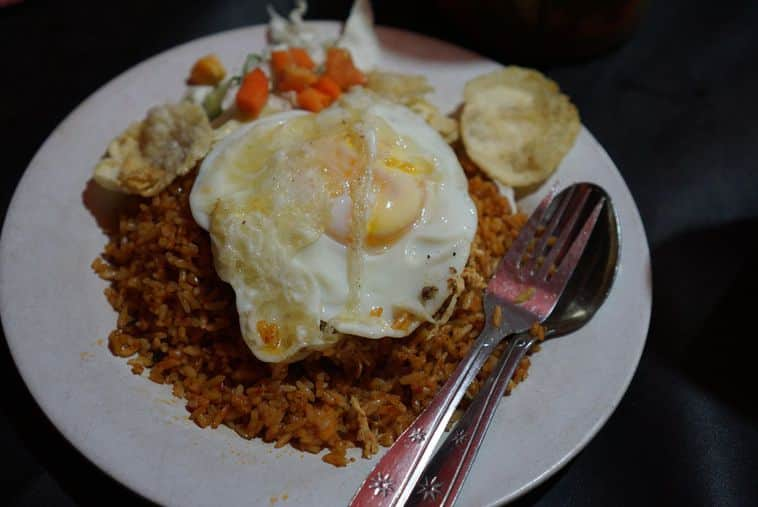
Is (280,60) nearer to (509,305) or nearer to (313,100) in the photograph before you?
(313,100)

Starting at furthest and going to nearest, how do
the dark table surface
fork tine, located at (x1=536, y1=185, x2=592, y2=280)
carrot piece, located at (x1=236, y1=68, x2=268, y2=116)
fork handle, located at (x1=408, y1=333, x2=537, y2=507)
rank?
carrot piece, located at (x1=236, y1=68, x2=268, y2=116) → fork tine, located at (x1=536, y1=185, x2=592, y2=280) → the dark table surface → fork handle, located at (x1=408, y1=333, x2=537, y2=507)

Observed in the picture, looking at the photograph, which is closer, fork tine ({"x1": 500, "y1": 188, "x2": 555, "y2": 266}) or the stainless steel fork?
the stainless steel fork

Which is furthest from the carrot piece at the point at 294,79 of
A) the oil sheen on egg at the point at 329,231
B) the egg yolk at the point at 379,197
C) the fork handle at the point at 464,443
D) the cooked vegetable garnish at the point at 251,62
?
the fork handle at the point at 464,443

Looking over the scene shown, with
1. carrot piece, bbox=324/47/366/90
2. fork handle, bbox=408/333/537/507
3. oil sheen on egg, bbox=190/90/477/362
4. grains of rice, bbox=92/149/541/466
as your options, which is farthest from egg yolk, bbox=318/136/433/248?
carrot piece, bbox=324/47/366/90

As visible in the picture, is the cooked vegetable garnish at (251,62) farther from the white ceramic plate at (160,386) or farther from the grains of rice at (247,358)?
the grains of rice at (247,358)

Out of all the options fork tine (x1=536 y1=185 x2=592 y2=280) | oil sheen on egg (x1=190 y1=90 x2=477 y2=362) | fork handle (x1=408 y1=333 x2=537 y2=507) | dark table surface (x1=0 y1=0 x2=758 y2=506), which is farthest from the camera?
fork tine (x1=536 y1=185 x2=592 y2=280)

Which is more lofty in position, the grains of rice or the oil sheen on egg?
the oil sheen on egg

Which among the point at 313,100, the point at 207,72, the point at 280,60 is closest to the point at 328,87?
the point at 313,100

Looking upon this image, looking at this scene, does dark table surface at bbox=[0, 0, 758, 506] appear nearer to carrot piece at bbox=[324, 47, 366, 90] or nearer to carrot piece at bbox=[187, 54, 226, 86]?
carrot piece at bbox=[187, 54, 226, 86]
